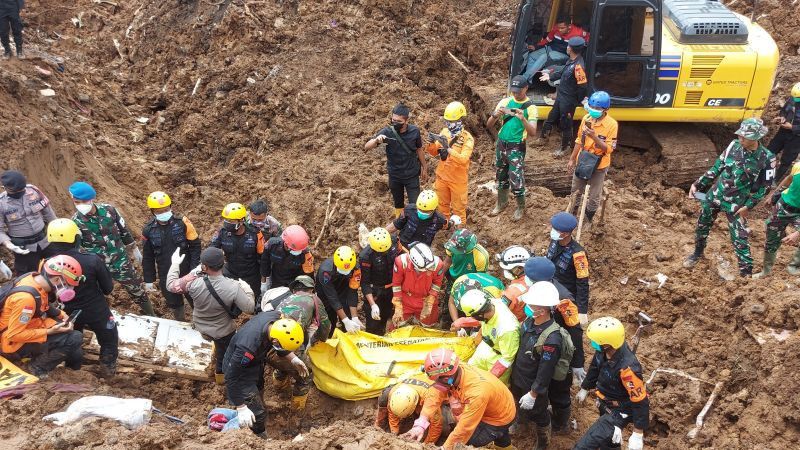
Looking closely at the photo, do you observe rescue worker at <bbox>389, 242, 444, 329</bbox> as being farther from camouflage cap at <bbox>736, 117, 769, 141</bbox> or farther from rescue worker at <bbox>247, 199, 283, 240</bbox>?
camouflage cap at <bbox>736, 117, 769, 141</bbox>

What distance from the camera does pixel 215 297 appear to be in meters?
6.16

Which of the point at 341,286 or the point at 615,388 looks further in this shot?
the point at 341,286

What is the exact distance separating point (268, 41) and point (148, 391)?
7879mm

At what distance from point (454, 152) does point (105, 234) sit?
3930mm

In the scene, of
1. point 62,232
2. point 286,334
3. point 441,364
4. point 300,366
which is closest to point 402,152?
point 300,366

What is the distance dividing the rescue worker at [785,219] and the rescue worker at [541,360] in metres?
3.10

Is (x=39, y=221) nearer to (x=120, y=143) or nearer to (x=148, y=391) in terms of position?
(x=148, y=391)

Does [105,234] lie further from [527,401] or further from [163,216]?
[527,401]

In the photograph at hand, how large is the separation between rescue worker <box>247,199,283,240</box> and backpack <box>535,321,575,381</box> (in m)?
3.23

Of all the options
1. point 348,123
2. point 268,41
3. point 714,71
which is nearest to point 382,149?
point 348,123

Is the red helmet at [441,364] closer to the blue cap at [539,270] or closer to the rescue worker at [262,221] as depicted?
the blue cap at [539,270]

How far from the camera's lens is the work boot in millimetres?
8953

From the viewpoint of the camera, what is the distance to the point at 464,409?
17.0 ft

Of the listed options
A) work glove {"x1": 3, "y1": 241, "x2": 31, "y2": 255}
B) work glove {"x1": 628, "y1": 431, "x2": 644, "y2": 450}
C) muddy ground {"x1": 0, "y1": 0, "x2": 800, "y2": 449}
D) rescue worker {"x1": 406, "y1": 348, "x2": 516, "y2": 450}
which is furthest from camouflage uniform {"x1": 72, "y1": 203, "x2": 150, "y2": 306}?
work glove {"x1": 628, "y1": 431, "x2": 644, "y2": 450}
